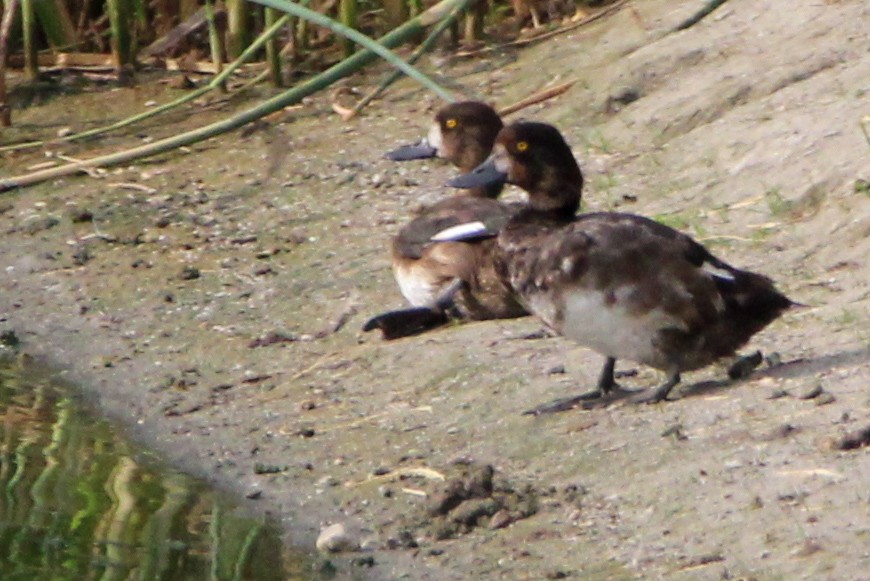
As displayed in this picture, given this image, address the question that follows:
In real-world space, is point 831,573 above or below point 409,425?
above

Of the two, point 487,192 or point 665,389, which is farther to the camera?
point 487,192

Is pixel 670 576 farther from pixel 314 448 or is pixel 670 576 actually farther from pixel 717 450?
pixel 314 448

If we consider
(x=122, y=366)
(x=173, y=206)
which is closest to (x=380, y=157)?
(x=173, y=206)

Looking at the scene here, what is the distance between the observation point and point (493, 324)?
20.6ft

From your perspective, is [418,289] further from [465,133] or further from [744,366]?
[744,366]

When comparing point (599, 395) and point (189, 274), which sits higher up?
point (599, 395)

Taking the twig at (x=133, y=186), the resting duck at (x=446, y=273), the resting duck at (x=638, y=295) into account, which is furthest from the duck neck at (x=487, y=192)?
the resting duck at (x=638, y=295)

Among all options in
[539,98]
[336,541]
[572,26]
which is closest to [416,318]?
[336,541]

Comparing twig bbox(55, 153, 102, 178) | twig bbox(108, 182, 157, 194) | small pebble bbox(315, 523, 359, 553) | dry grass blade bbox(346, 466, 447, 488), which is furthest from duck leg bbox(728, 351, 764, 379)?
Answer: twig bbox(55, 153, 102, 178)

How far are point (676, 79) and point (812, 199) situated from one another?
1.52m

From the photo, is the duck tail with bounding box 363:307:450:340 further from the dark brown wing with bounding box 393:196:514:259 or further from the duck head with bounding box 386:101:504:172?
the duck head with bounding box 386:101:504:172

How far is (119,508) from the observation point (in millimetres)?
5066

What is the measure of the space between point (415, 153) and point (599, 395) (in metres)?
2.71

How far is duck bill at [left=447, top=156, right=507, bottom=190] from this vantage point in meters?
5.77
